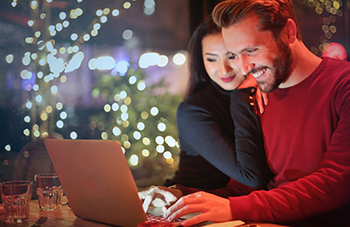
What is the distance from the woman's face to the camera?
2100mm

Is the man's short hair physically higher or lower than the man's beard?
higher

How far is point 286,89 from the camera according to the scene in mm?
1829

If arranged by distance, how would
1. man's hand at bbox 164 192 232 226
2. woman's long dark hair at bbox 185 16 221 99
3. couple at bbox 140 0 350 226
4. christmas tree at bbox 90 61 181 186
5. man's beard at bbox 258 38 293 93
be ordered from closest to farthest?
man's hand at bbox 164 192 232 226, couple at bbox 140 0 350 226, man's beard at bbox 258 38 293 93, woman's long dark hair at bbox 185 16 221 99, christmas tree at bbox 90 61 181 186

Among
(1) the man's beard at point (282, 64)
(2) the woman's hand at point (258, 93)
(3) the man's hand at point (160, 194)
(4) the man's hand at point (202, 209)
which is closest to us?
(4) the man's hand at point (202, 209)

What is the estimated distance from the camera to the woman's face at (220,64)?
210 cm

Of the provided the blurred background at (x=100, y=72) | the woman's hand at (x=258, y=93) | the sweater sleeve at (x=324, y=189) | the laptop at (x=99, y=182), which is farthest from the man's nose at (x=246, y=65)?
the laptop at (x=99, y=182)

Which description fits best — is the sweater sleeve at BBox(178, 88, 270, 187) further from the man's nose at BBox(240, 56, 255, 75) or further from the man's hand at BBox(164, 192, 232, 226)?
the man's hand at BBox(164, 192, 232, 226)

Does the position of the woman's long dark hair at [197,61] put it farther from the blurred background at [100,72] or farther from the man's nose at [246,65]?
the man's nose at [246,65]

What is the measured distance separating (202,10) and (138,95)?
2.28 ft

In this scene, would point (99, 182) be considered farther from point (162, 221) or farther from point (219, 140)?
point (219, 140)

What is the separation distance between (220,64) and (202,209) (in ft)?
3.36

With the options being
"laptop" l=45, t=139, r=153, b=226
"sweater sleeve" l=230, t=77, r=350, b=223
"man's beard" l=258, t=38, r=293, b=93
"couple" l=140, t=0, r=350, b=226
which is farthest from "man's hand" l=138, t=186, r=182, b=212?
"man's beard" l=258, t=38, r=293, b=93

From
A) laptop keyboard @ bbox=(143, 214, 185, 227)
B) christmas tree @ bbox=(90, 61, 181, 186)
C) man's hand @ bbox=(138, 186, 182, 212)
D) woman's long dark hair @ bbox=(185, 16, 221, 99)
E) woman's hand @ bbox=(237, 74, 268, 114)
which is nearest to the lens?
laptop keyboard @ bbox=(143, 214, 185, 227)

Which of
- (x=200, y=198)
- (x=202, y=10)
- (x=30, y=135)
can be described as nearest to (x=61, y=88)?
(x=30, y=135)
